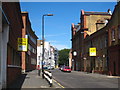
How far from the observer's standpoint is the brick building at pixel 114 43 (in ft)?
124

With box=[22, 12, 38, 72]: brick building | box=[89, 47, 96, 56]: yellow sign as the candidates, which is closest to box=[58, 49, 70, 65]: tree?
box=[22, 12, 38, 72]: brick building

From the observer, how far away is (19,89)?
15.3 meters

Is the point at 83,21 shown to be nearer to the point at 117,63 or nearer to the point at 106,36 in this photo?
the point at 106,36

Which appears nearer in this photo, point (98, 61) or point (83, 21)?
point (98, 61)

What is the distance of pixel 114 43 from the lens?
39625 mm

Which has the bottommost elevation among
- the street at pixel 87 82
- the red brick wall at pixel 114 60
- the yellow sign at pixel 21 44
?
the street at pixel 87 82

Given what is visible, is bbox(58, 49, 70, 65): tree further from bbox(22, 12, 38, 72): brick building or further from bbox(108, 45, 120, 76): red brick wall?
bbox(108, 45, 120, 76): red brick wall

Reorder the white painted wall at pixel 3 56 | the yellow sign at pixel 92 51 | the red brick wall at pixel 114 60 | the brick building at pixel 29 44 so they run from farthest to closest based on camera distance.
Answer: the brick building at pixel 29 44 → the yellow sign at pixel 92 51 → the red brick wall at pixel 114 60 → the white painted wall at pixel 3 56

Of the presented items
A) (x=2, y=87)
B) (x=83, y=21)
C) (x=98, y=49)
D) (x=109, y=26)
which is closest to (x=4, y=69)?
(x=2, y=87)

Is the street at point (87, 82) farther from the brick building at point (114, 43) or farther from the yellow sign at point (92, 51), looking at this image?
the yellow sign at point (92, 51)

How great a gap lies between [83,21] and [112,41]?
26514mm

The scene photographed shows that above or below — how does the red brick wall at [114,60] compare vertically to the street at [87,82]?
above

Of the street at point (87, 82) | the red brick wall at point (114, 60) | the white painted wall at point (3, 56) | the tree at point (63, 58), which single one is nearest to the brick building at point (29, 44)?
Result: the red brick wall at point (114, 60)

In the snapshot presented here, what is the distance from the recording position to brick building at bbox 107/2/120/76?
3784cm
